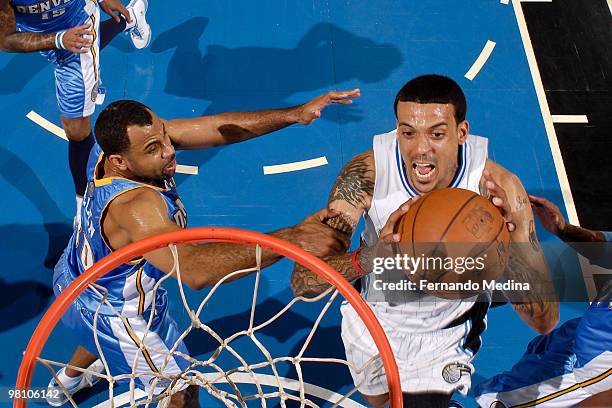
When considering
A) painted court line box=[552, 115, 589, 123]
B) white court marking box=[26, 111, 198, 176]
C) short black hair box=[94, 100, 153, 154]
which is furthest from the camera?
painted court line box=[552, 115, 589, 123]

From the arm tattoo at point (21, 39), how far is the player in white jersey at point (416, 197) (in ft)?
9.18

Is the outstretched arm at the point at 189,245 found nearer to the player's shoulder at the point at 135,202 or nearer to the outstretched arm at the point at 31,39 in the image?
the player's shoulder at the point at 135,202

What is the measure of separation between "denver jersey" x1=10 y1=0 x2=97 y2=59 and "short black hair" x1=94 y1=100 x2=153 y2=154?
1.94m

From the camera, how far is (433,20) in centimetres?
763

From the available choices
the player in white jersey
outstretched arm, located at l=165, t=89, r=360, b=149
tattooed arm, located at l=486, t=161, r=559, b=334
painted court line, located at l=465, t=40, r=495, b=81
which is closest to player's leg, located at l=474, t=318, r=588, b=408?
tattooed arm, located at l=486, t=161, r=559, b=334

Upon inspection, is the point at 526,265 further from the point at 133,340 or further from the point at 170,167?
the point at 133,340

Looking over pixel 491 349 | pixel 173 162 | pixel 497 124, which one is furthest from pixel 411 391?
pixel 497 124

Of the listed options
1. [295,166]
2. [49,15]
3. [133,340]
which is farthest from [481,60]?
[133,340]

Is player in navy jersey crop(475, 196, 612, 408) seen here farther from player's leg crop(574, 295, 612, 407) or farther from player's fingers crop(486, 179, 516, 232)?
player's fingers crop(486, 179, 516, 232)

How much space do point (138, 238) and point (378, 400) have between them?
6.08ft

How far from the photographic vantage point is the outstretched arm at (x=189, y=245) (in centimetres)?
403

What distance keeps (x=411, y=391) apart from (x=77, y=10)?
407cm

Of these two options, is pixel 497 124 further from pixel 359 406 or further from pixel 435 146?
pixel 359 406

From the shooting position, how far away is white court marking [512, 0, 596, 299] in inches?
235
